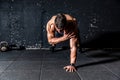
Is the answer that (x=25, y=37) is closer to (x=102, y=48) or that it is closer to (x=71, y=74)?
(x=102, y=48)

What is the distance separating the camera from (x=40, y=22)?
8.29 meters

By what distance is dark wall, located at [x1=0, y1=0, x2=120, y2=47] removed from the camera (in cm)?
823

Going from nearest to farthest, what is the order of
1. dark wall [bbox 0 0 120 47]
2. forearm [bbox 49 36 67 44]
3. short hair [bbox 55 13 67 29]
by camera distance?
short hair [bbox 55 13 67 29], forearm [bbox 49 36 67 44], dark wall [bbox 0 0 120 47]

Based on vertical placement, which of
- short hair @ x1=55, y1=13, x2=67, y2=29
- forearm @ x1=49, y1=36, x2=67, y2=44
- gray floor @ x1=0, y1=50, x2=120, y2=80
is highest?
short hair @ x1=55, y1=13, x2=67, y2=29

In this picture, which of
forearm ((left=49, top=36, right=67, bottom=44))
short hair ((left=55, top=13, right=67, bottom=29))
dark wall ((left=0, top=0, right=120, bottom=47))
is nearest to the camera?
short hair ((left=55, top=13, right=67, bottom=29))

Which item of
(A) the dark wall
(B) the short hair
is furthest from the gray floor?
(A) the dark wall

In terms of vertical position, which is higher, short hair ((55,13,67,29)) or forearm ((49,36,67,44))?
short hair ((55,13,67,29))

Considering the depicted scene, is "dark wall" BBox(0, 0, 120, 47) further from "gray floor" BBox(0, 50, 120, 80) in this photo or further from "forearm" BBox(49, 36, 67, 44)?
"forearm" BBox(49, 36, 67, 44)

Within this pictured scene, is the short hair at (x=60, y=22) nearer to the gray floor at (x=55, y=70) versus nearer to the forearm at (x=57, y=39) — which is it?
the forearm at (x=57, y=39)

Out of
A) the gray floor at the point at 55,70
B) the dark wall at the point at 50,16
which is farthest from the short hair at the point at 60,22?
the dark wall at the point at 50,16

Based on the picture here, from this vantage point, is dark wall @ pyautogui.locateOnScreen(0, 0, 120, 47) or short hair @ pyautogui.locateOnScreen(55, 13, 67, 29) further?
dark wall @ pyautogui.locateOnScreen(0, 0, 120, 47)

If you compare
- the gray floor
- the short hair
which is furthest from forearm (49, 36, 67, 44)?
the gray floor

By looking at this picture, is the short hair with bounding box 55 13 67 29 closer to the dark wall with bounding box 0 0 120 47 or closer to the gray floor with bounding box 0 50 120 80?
the gray floor with bounding box 0 50 120 80

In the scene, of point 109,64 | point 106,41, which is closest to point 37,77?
point 109,64
